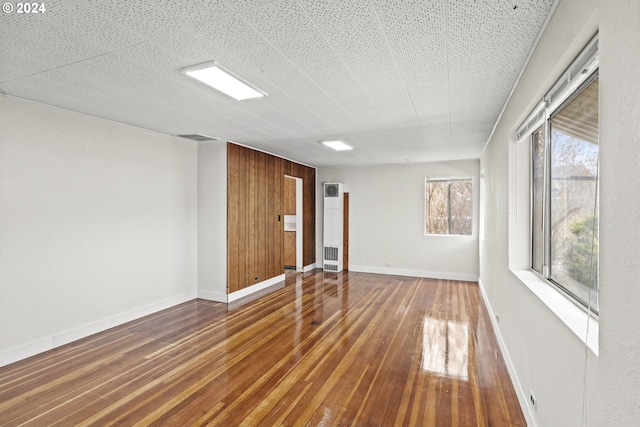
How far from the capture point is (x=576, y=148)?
5.63ft

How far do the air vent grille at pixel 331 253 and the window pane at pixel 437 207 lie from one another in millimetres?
2121

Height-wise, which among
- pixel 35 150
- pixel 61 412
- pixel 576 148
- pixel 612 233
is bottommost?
pixel 61 412

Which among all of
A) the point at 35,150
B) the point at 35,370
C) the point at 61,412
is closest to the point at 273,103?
the point at 35,150

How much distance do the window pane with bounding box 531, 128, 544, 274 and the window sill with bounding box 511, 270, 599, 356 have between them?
0.18 metres

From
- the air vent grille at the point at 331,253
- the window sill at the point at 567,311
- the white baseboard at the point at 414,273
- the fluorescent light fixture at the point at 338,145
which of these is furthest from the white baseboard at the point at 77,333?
the window sill at the point at 567,311

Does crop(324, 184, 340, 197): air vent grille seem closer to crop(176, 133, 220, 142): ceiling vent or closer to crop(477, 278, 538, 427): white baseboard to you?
crop(176, 133, 220, 142): ceiling vent

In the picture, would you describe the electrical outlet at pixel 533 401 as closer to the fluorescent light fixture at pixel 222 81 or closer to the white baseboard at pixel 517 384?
the white baseboard at pixel 517 384

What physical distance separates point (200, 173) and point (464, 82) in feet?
13.2

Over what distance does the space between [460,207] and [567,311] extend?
5359 mm

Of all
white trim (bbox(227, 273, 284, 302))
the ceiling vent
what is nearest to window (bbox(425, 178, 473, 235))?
white trim (bbox(227, 273, 284, 302))

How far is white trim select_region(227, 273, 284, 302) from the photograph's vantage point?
5.01 metres

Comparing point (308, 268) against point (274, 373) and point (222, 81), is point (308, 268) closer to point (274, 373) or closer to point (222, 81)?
point (274, 373)

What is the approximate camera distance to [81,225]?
11.7 ft

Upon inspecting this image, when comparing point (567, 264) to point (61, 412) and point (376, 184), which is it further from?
point (376, 184)
